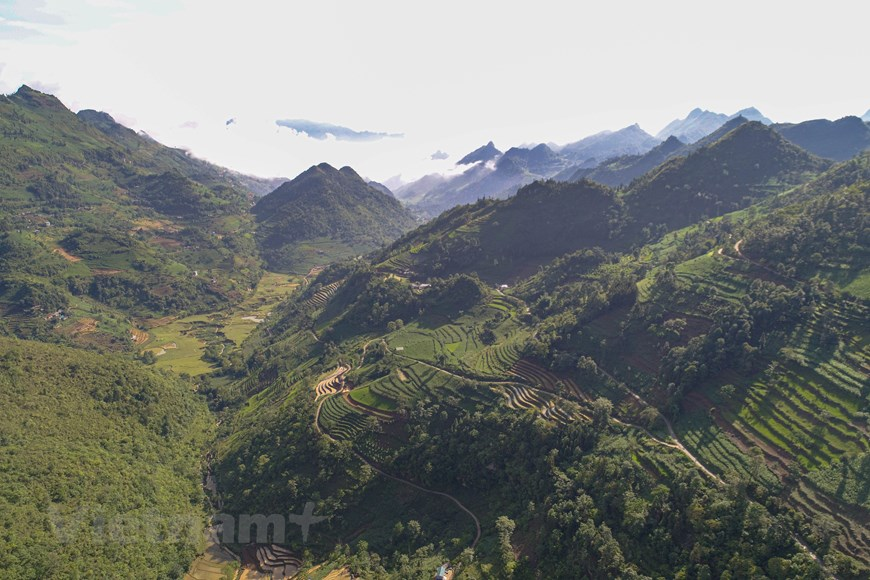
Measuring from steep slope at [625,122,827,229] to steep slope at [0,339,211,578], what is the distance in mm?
120838

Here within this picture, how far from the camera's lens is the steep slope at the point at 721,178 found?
131 m

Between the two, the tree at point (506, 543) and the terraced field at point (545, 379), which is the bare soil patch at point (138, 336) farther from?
the tree at point (506, 543)

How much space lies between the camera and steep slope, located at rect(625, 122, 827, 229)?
431ft

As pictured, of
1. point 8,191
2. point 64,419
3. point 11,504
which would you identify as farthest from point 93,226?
point 11,504

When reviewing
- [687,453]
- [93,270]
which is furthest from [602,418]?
[93,270]

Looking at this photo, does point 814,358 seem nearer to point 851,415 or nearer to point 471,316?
point 851,415

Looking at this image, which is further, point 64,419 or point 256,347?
point 256,347

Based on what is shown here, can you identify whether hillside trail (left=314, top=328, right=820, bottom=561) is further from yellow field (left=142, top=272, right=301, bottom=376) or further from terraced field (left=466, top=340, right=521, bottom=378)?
yellow field (left=142, top=272, right=301, bottom=376)

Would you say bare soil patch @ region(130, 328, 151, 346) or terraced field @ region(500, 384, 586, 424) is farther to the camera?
bare soil patch @ region(130, 328, 151, 346)

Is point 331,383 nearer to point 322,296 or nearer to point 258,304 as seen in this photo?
point 322,296

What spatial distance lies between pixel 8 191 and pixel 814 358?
864 feet

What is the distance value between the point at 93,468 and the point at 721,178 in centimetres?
16149

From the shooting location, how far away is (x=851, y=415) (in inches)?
1937

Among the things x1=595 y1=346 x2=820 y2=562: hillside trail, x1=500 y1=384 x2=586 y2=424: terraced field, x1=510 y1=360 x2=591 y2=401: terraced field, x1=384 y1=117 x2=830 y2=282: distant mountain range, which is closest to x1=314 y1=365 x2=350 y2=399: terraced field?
x1=500 y1=384 x2=586 y2=424: terraced field
